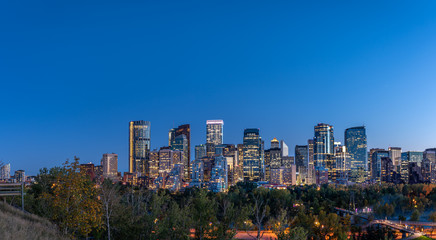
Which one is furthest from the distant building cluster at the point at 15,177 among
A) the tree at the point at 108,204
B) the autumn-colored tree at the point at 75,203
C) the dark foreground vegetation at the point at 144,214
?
the autumn-colored tree at the point at 75,203

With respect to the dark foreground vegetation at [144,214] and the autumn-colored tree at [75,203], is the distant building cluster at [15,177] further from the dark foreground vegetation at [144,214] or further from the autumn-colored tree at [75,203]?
the autumn-colored tree at [75,203]

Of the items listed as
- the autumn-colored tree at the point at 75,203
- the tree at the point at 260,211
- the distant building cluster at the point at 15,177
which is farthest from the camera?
the tree at the point at 260,211

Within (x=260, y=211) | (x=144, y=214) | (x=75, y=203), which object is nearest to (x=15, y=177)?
(x=260, y=211)

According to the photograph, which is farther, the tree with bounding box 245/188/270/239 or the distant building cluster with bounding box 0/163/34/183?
the tree with bounding box 245/188/270/239

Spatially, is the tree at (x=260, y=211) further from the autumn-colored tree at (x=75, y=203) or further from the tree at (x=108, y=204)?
the autumn-colored tree at (x=75, y=203)

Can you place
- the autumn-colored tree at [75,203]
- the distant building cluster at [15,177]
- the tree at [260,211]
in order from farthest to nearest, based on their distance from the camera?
the tree at [260,211]
the distant building cluster at [15,177]
the autumn-colored tree at [75,203]

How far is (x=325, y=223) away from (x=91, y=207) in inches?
1742

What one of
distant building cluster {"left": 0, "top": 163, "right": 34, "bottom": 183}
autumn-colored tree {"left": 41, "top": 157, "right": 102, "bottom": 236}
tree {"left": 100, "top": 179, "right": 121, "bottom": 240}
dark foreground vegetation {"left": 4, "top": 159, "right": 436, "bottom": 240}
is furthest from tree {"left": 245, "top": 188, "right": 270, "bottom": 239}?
autumn-colored tree {"left": 41, "top": 157, "right": 102, "bottom": 236}

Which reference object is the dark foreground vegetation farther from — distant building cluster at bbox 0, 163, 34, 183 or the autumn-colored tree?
distant building cluster at bbox 0, 163, 34, 183

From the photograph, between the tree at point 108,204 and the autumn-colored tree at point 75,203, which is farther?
the tree at point 108,204

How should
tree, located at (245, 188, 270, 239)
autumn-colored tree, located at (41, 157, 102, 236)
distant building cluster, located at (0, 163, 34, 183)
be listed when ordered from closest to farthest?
1. autumn-colored tree, located at (41, 157, 102, 236)
2. distant building cluster, located at (0, 163, 34, 183)
3. tree, located at (245, 188, 270, 239)

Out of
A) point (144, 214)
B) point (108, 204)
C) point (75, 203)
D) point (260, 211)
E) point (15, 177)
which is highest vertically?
point (75, 203)

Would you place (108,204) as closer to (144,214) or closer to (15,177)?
(144,214)

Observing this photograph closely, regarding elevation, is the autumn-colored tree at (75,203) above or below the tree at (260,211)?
above
